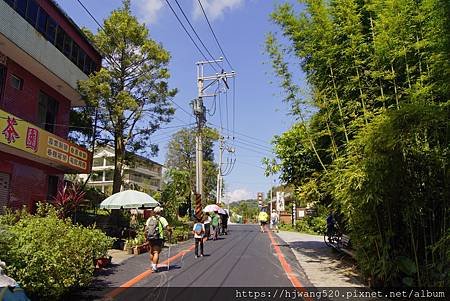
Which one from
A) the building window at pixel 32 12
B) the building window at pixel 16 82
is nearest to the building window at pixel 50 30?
the building window at pixel 32 12

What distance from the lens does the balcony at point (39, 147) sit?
41.2ft

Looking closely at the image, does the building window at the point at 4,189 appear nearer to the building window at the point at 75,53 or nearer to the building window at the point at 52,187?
the building window at the point at 52,187

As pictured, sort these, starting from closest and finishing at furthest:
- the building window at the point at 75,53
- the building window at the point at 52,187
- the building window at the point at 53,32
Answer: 1. the building window at the point at 53,32
2. the building window at the point at 52,187
3. the building window at the point at 75,53

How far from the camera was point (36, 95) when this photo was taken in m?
16.7

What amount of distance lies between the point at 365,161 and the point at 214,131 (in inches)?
1422

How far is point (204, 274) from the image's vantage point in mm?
10203

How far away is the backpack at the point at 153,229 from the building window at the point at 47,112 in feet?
29.8

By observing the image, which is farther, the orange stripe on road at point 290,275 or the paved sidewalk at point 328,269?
the paved sidewalk at point 328,269

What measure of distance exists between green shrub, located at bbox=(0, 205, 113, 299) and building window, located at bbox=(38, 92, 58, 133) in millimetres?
10731

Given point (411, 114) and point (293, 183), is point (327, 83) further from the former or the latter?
point (293, 183)

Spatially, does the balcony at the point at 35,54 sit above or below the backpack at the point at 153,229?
above

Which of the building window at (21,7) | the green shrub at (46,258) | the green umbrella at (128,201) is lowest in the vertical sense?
the green shrub at (46,258)

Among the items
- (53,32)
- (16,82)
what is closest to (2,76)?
(16,82)

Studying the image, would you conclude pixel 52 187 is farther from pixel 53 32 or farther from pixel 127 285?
pixel 127 285
